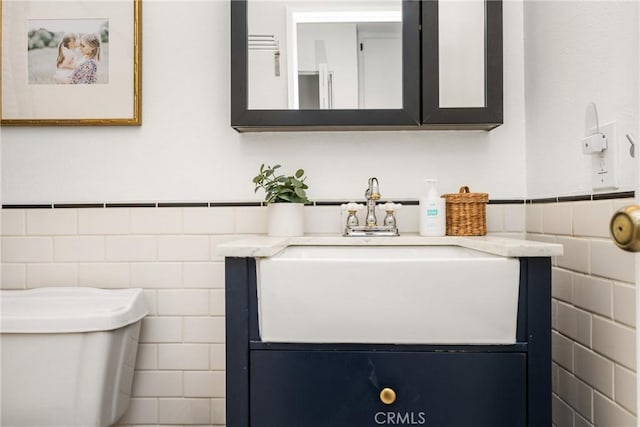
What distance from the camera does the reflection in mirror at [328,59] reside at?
1.49 metres

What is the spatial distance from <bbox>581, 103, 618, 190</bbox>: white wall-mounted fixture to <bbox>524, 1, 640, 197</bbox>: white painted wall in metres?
0.02

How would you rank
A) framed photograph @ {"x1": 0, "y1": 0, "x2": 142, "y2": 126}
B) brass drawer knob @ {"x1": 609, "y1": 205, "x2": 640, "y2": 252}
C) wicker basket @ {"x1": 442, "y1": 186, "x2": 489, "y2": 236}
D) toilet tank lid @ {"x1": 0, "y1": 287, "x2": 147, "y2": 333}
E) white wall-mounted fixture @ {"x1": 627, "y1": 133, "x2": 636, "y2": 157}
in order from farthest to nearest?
1. framed photograph @ {"x1": 0, "y1": 0, "x2": 142, "y2": 126}
2. wicker basket @ {"x1": 442, "y1": 186, "x2": 489, "y2": 236}
3. toilet tank lid @ {"x1": 0, "y1": 287, "x2": 147, "y2": 333}
4. white wall-mounted fixture @ {"x1": 627, "y1": 133, "x2": 636, "y2": 157}
5. brass drawer knob @ {"x1": 609, "y1": 205, "x2": 640, "y2": 252}

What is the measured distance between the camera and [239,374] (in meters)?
1.01

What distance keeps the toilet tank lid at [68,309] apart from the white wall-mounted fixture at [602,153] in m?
1.19

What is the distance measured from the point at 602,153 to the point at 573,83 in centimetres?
24

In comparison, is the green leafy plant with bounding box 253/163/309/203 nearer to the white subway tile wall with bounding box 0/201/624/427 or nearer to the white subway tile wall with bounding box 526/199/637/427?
the white subway tile wall with bounding box 0/201/624/427

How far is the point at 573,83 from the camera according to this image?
1204 millimetres

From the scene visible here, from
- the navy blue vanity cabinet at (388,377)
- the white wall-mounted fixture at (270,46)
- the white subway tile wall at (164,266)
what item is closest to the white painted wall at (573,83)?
the white subway tile wall at (164,266)

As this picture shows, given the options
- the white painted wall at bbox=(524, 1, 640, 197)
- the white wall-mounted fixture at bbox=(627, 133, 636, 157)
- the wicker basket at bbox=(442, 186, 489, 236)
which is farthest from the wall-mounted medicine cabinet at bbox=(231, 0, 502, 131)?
the white wall-mounted fixture at bbox=(627, 133, 636, 157)

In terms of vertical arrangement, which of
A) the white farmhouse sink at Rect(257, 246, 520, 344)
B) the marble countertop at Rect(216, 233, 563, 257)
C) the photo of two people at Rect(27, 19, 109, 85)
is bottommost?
the white farmhouse sink at Rect(257, 246, 520, 344)

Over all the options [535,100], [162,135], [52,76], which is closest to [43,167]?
[52,76]

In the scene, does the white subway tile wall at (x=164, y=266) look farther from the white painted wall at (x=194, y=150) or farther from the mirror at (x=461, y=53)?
the mirror at (x=461, y=53)

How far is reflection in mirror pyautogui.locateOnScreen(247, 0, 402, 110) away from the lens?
1.49 m
